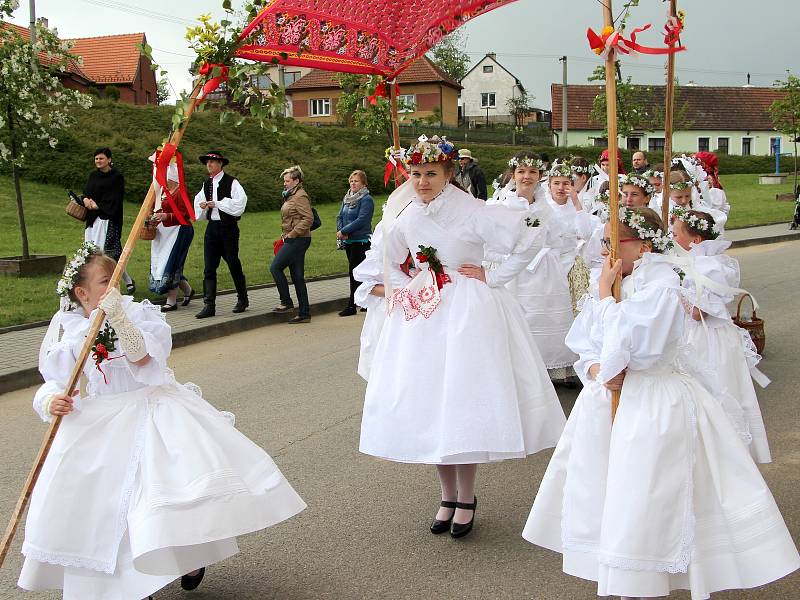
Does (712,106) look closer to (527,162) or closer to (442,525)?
(527,162)

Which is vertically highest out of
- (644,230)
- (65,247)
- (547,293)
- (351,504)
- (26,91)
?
(26,91)

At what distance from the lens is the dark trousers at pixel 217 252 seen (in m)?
12.3

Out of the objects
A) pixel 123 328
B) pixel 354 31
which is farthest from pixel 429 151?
pixel 123 328

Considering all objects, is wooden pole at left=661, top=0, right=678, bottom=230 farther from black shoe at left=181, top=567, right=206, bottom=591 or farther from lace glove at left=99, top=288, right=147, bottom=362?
black shoe at left=181, top=567, right=206, bottom=591

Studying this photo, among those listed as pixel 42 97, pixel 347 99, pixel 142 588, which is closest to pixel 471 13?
pixel 347 99

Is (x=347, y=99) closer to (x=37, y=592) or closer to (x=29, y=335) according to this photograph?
(x=37, y=592)

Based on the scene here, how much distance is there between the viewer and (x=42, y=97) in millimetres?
14461

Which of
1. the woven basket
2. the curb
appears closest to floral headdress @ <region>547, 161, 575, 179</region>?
the curb

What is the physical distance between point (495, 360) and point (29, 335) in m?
7.67

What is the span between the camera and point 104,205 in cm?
1275

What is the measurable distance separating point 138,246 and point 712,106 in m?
59.3

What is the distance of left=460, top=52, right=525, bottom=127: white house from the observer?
83.8 meters

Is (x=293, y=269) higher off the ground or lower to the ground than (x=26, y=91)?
lower

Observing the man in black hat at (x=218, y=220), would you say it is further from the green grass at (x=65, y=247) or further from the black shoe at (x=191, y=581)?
the black shoe at (x=191, y=581)
